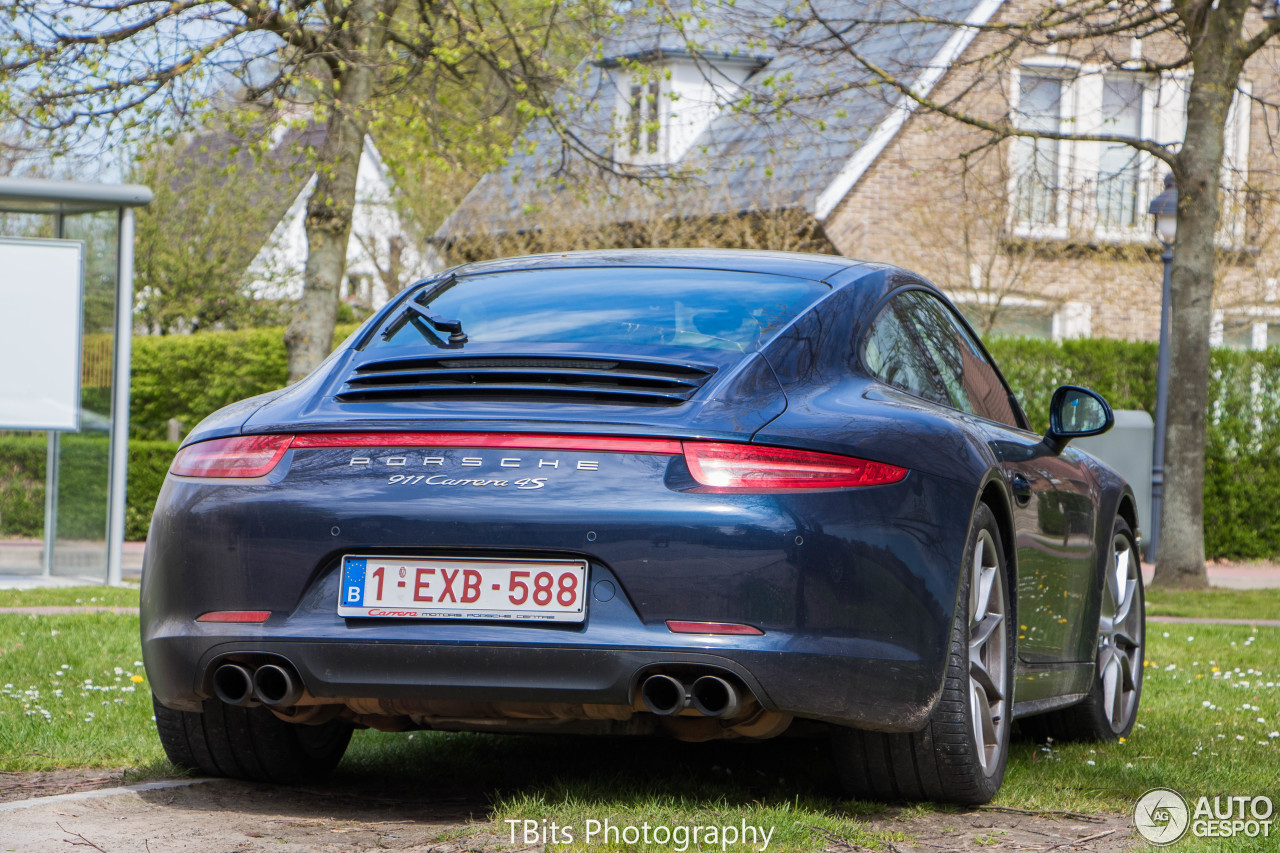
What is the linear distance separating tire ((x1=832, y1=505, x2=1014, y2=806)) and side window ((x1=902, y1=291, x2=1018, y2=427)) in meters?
0.69

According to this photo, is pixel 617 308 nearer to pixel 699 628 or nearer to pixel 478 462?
pixel 478 462

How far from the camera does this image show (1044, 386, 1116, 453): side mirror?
5227mm

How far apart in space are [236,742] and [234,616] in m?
0.76

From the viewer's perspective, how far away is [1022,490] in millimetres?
4633

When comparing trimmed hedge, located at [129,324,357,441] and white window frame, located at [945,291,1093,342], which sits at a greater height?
white window frame, located at [945,291,1093,342]

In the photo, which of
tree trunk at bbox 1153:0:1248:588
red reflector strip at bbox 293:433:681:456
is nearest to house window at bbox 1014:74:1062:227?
tree trunk at bbox 1153:0:1248:588

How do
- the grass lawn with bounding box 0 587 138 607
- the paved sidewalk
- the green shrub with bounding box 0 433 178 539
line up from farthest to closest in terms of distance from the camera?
the paved sidewalk, the green shrub with bounding box 0 433 178 539, the grass lawn with bounding box 0 587 138 607

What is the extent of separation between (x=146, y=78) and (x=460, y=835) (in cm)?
1102

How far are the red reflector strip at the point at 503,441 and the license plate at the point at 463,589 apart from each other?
260 millimetres

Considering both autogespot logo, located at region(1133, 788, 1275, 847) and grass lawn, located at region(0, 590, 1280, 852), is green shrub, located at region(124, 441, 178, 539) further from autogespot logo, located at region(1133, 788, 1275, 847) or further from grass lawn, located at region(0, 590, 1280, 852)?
autogespot logo, located at region(1133, 788, 1275, 847)

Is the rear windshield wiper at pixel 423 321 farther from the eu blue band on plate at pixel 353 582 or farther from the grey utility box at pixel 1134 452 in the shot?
the grey utility box at pixel 1134 452

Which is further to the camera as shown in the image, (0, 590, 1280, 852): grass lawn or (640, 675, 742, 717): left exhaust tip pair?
(0, 590, 1280, 852): grass lawn

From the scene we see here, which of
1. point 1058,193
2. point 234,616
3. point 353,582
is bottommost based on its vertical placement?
point 234,616

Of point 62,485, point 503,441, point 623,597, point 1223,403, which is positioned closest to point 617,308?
point 503,441
